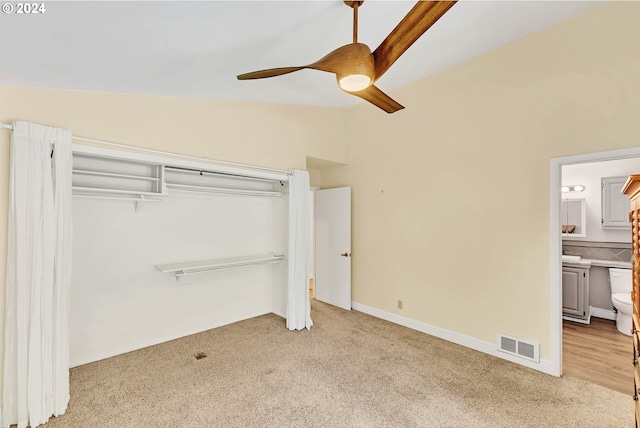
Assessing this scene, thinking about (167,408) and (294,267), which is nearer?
(167,408)

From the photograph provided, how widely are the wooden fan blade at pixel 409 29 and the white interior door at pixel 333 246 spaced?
2766 millimetres

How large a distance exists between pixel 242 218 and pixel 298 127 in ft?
4.88

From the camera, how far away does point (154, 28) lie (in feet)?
5.07

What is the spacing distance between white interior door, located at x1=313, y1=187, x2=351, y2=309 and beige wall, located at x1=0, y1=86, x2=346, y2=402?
0.73 meters

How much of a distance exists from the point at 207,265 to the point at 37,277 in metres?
1.45

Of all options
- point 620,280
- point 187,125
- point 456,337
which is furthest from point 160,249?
point 620,280

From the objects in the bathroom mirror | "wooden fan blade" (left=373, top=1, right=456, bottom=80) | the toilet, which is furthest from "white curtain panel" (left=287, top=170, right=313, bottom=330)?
the bathroom mirror

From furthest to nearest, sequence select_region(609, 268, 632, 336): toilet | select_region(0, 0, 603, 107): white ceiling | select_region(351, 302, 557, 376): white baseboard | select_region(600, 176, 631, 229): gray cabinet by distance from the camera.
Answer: select_region(600, 176, 631, 229): gray cabinet < select_region(609, 268, 632, 336): toilet < select_region(351, 302, 557, 376): white baseboard < select_region(0, 0, 603, 107): white ceiling

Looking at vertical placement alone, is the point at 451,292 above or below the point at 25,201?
below

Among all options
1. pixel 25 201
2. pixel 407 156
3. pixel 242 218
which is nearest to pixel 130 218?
pixel 25 201

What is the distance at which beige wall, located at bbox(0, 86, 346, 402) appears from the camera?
2.05 metres

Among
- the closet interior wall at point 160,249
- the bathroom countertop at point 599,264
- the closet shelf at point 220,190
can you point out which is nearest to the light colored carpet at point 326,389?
the closet interior wall at point 160,249

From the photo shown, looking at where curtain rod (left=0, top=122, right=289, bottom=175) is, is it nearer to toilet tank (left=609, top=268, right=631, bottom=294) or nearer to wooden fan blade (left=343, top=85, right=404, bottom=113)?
wooden fan blade (left=343, top=85, right=404, bottom=113)

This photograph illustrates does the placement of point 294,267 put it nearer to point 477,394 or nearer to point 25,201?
point 477,394
